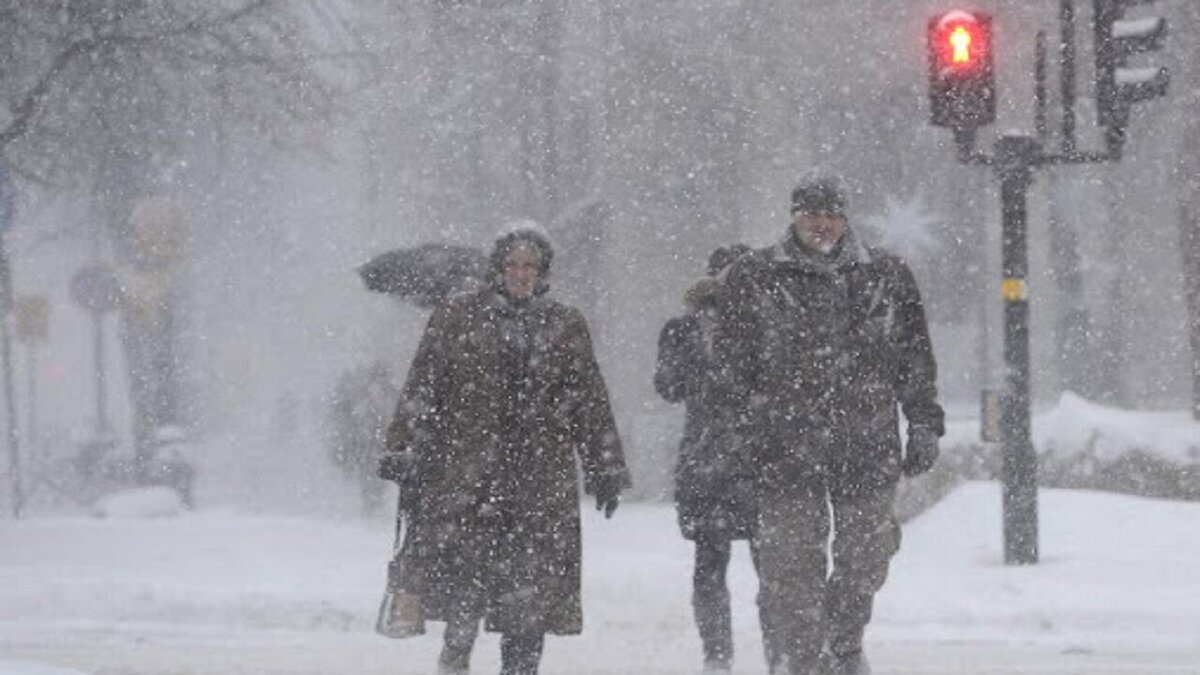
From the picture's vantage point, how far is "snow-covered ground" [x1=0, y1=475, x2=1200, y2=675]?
9.84 meters

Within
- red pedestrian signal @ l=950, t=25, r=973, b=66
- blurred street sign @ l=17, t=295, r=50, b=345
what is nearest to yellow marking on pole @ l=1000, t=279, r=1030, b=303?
red pedestrian signal @ l=950, t=25, r=973, b=66

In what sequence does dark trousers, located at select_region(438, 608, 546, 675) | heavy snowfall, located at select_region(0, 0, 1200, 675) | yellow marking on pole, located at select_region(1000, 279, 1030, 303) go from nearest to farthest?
dark trousers, located at select_region(438, 608, 546, 675)
heavy snowfall, located at select_region(0, 0, 1200, 675)
yellow marking on pole, located at select_region(1000, 279, 1030, 303)

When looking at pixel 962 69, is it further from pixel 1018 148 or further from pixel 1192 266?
pixel 1192 266

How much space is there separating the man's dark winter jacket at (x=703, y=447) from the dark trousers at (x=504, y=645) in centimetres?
124

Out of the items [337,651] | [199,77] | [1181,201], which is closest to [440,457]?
[337,651]

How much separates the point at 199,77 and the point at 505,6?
7.77 meters

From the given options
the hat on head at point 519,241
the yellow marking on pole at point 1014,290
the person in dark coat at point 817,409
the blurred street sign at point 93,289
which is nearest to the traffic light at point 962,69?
the yellow marking on pole at point 1014,290

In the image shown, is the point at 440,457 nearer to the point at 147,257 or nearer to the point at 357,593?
the point at 357,593

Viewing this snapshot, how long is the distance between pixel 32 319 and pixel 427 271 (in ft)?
37.0

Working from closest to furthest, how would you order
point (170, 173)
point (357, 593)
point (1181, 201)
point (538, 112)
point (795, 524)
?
1. point (795, 524)
2. point (357, 593)
3. point (1181, 201)
4. point (538, 112)
5. point (170, 173)

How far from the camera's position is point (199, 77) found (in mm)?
16391

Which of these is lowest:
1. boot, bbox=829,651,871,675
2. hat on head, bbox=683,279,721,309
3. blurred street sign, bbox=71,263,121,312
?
boot, bbox=829,651,871,675

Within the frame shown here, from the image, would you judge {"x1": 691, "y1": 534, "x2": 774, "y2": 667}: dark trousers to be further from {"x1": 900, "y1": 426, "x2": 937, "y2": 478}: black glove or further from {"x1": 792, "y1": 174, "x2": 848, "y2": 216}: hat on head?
{"x1": 792, "y1": 174, "x2": 848, "y2": 216}: hat on head

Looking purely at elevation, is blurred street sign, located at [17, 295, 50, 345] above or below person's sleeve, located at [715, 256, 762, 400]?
above
